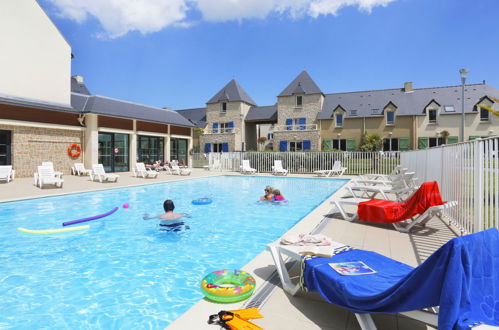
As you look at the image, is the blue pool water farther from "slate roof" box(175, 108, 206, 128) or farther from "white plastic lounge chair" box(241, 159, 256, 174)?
"slate roof" box(175, 108, 206, 128)

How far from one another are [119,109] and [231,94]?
61.2 ft

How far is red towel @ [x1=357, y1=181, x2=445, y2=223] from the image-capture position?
5.11 m

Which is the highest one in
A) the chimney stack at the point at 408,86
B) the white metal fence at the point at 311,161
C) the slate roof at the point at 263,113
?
the chimney stack at the point at 408,86

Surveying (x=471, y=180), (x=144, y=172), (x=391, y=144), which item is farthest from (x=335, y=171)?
(x=391, y=144)

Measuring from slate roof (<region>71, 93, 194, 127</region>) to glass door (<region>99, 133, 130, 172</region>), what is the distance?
165 centimetres

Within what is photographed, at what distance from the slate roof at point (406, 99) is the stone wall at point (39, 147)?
24.9 m

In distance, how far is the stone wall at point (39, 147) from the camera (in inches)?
605

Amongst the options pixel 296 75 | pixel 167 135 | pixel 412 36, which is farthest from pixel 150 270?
pixel 296 75

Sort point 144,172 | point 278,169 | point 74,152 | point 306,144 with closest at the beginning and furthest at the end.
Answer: point 144,172, point 74,152, point 278,169, point 306,144

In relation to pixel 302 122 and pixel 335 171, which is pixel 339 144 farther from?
pixel 335 171

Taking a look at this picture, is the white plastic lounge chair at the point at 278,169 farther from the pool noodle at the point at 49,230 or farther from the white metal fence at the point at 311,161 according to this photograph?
the pool noodle at the point at 49,230

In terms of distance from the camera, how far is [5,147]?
15031 mm

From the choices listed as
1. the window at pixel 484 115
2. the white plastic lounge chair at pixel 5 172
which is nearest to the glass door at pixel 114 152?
the white plastic lounge chair at pixel 5 172

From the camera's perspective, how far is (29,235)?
241 inches
